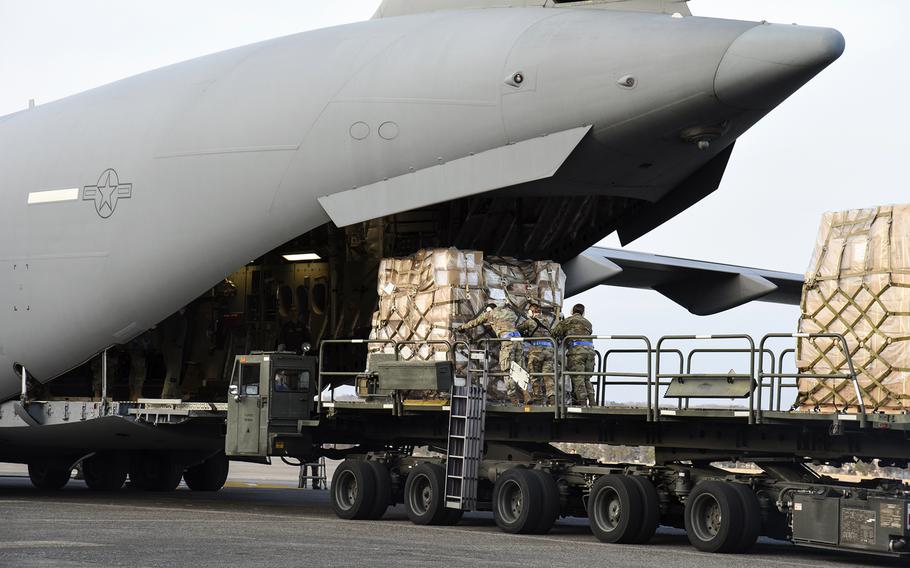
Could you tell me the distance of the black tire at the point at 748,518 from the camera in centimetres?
1320

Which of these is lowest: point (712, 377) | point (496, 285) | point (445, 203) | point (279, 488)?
point (279, 488)

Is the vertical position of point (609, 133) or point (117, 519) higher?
point (609, 133)

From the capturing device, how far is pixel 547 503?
49.2ft

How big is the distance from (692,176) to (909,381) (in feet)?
17.7

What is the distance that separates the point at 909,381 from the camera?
508 inches

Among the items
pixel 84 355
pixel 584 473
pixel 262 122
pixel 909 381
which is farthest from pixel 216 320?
pixel 909 381

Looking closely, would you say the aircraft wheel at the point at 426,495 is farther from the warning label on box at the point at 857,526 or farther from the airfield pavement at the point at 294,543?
the warning label on box at the point at 857,526

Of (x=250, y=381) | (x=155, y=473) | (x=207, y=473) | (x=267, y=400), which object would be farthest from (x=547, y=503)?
(x=207, y=473)

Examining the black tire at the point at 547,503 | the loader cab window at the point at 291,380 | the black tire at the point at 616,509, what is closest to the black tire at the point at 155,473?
the loader cab window at the point at 291,380

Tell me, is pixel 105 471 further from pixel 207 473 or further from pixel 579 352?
pixel 579 352

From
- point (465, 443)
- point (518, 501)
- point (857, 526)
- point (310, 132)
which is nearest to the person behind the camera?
point (857, 526)

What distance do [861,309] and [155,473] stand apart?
1457 cm

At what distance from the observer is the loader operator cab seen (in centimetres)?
1734

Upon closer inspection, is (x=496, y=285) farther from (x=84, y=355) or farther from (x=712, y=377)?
(x=84, y=355)
